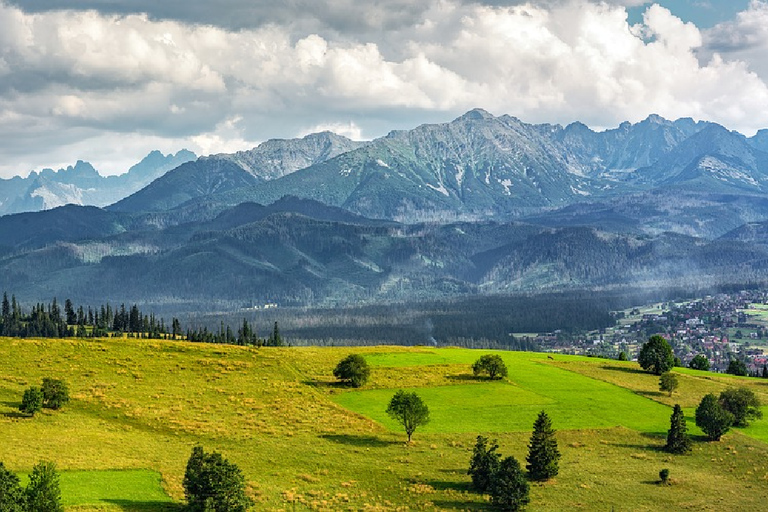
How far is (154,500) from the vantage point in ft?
254

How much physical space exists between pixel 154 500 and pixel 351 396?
5873 cm

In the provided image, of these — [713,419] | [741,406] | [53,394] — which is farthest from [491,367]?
[53,394]

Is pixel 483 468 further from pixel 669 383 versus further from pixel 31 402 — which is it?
pixel 669 383

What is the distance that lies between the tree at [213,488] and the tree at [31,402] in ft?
137

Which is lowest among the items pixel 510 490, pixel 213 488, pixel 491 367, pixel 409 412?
pixel 510 490

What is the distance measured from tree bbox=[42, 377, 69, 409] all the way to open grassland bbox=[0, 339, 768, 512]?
2.38 m

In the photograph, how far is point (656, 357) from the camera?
17212 centimetres

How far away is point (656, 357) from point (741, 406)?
42.7 m

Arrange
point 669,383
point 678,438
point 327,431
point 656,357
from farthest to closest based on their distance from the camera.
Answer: point 656,357, point 669,383, point 678,438, point 327,431

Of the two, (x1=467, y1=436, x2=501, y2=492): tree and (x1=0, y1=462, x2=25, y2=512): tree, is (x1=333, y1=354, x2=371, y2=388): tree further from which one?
(x1=0, y1=462, x2=25, y2=512): tree

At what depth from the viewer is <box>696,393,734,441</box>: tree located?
117 metres

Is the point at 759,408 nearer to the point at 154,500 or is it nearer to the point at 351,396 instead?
the point at 351,396

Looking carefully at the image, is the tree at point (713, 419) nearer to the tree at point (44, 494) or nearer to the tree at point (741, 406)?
the tree at point (741, 406)

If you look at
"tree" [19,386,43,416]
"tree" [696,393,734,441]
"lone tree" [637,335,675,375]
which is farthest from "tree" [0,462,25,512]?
"lone tree" [637,335,675,375]
